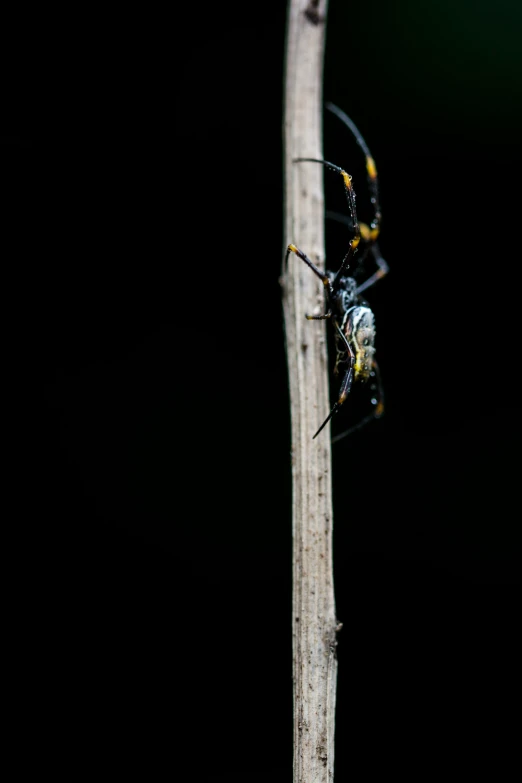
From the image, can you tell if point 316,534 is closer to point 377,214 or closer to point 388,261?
point 377,214

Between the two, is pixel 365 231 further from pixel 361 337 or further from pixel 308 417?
pixel 308 417

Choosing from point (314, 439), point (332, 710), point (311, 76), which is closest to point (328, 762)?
point (332, 710)

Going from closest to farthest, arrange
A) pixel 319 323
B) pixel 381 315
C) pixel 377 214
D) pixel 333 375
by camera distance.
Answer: pixel 319 323, pixel 333 375, pixel 377 214, pixel 381 315

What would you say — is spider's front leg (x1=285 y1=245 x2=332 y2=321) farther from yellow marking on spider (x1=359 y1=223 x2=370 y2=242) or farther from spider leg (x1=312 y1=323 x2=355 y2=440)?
yellow marking on spider (x1=359 y1=223 x2=370 y2=242)

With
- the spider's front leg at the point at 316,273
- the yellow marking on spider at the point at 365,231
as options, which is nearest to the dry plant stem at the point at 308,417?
the spider's front leg at the point at 316,273

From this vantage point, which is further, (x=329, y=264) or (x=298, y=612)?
(x=329, y=264)

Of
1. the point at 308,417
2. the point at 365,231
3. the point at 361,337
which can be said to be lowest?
the point at 308,417

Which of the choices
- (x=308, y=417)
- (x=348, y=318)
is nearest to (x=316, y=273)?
(x=348, y=318)

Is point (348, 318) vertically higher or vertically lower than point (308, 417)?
higher
